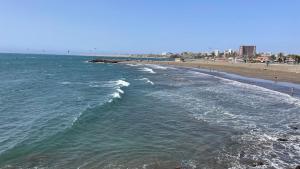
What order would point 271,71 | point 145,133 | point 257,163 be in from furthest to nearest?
point 271,71, point 145,133, point 257,163

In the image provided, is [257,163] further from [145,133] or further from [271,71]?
[271,71]

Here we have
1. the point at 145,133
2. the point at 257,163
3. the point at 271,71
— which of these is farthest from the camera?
the point at 271,71

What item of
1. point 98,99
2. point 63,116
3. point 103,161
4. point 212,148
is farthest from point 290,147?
point 98,99

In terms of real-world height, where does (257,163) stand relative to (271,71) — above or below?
below

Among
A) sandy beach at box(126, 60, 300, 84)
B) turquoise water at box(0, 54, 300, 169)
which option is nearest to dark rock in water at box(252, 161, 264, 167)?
turquoise water at box(0, 54, 300, 169)

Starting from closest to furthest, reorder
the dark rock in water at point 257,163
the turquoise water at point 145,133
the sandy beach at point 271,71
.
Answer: the dark rock in water at point 257,163 → the turquoise water at point 145,133 → the sandy beach at point 271,71

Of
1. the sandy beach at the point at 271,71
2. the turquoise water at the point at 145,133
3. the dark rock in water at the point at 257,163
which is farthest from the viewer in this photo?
the sandy beach at the point at 271,71

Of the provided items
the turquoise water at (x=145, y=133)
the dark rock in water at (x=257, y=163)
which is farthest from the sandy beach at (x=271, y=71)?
the dark rock in water at (x=257, y=163)

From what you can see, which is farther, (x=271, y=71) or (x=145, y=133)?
(x=271, y=71)

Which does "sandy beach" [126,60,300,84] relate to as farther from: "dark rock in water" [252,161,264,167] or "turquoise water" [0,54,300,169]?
"dark rock in water" [252,161,264,167]

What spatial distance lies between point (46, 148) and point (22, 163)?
217 cm

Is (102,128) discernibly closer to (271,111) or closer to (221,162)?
(221,162)

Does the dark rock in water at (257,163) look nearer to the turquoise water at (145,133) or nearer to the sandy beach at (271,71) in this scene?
the turquoise water at (145,133)

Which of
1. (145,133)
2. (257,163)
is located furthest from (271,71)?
(257,163)
